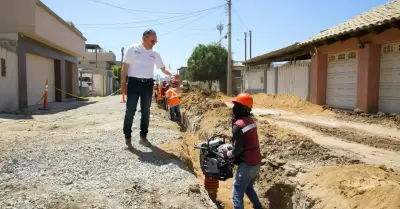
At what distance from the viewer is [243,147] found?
392 cm

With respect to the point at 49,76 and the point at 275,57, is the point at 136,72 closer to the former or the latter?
the point at 49,76

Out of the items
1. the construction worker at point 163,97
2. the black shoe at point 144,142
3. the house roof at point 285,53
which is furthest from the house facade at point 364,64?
the black shoe at point 144,142

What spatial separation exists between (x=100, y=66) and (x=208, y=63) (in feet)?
82.6

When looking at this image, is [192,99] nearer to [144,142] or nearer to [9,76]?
[9,76]

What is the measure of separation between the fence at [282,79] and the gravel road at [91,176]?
11952 millimetres

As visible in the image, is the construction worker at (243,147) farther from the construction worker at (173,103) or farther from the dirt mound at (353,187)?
the construction worker at (173,103)

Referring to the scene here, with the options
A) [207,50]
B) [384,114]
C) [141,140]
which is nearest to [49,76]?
[141,140]

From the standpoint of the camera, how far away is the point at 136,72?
4754 millimetres

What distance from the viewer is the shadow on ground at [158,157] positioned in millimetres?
4191

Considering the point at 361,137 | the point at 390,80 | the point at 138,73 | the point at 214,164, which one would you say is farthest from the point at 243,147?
the point at 390,80

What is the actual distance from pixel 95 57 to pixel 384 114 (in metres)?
52.1

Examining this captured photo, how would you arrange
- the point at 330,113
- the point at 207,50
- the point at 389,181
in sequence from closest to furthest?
1. the point at 389,181
2. the point at 330,113
3. the point at 207,50

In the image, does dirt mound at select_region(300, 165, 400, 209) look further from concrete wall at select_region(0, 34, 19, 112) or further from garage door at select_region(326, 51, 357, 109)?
concrete wall at select_region(0, 34, 19, 112)

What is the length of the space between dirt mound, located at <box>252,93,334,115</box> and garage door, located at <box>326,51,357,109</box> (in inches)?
26.0
